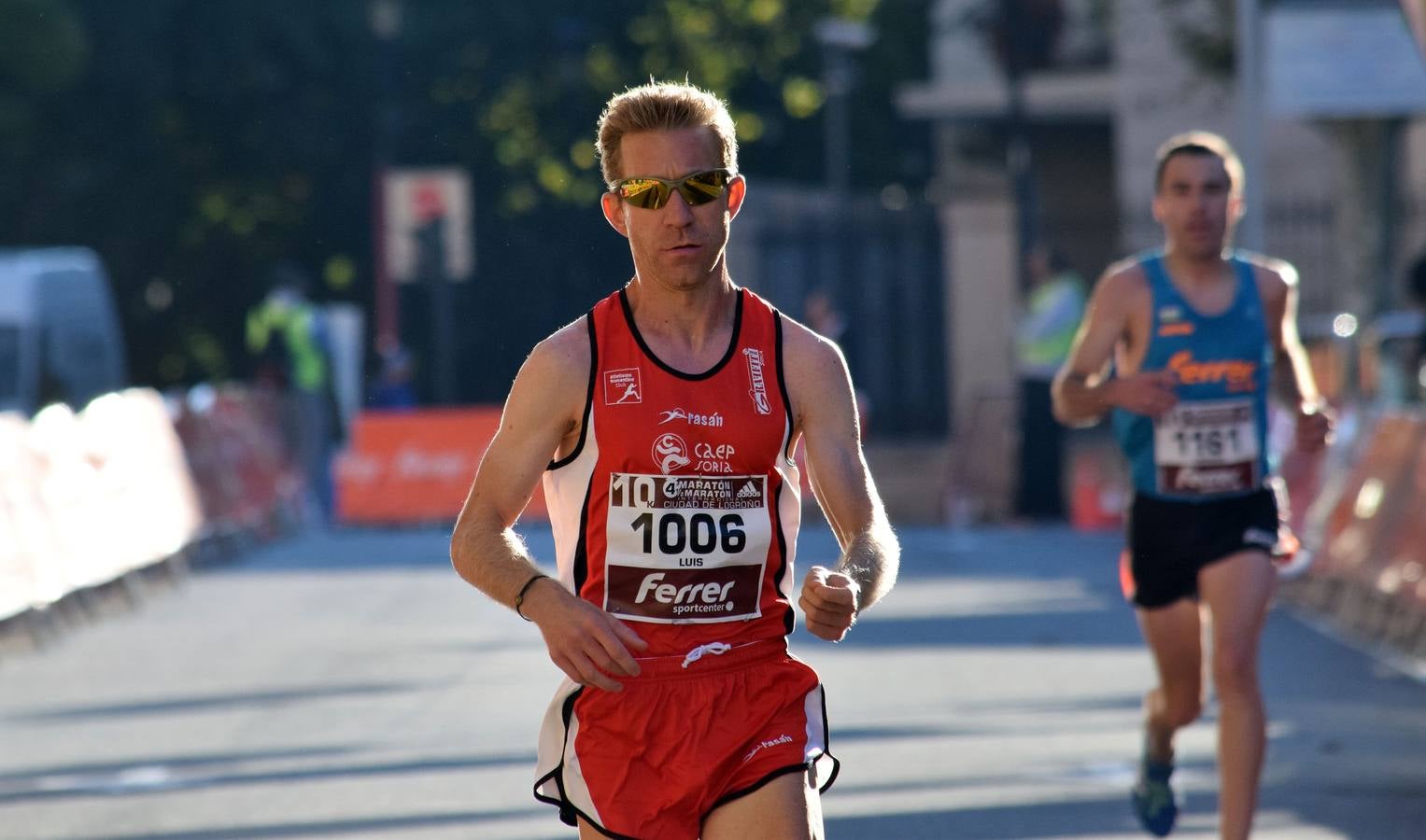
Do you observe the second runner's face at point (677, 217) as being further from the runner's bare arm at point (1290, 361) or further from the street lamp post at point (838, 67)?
the street lamp post at point (838, 67)

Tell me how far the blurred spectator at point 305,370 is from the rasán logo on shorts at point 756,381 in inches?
779

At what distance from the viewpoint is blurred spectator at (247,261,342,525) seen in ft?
80.2

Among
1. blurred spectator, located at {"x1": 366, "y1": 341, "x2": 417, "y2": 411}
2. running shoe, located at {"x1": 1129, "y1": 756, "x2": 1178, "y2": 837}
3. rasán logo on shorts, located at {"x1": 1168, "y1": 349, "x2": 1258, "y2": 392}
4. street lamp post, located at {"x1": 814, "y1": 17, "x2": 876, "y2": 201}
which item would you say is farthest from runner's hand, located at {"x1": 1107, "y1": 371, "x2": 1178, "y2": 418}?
street lamp post, located at {"x1": 814, "y1": 17, "x2": 876, "y2": 201}

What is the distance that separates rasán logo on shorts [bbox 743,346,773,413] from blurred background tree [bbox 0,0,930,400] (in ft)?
89.9

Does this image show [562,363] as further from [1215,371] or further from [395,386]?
[395,386]

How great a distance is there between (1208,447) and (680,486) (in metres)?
3.17

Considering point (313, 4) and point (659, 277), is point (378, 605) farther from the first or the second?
point (313, 4)

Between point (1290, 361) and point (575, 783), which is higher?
point (1290, 361)

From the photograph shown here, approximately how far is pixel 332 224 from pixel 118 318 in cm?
336

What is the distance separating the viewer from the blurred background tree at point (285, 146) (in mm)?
35875

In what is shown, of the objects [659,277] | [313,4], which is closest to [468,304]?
[313,4]

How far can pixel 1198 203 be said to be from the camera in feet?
24.6

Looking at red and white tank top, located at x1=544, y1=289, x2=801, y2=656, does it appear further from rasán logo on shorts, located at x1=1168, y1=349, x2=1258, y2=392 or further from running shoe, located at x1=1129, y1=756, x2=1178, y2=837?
running shoe, located at x1=1129, y1=756, x2=1178, y2=837

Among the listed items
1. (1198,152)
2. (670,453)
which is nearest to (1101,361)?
(1198,152)
